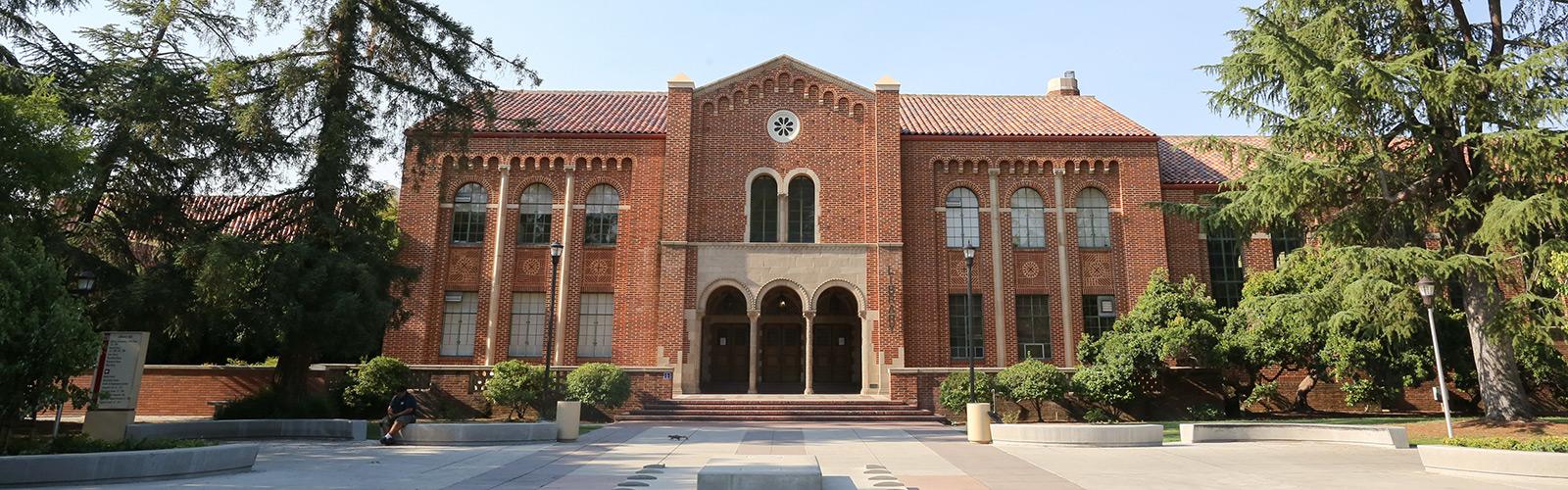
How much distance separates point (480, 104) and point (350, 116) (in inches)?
109

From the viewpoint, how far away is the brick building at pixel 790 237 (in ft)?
81.0

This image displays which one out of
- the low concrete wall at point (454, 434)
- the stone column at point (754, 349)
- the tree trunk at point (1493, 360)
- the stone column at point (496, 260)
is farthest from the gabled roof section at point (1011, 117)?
the low concrete wall at point (454, 434)

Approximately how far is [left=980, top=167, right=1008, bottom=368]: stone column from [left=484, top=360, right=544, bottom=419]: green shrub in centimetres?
1357

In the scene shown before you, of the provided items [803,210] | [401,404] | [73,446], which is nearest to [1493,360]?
[803,210]

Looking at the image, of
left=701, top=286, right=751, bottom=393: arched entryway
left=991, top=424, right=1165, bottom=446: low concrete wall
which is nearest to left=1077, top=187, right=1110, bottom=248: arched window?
left=701, top=286, right=751, bottom=393: arched entryway

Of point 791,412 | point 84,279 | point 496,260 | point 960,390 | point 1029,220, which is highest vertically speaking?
point 1029,220

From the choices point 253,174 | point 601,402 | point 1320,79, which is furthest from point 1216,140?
point 253,174

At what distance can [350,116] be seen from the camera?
57.4ft

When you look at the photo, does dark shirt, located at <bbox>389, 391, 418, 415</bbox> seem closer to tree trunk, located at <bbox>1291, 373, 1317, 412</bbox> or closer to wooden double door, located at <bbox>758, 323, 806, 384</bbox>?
wooden double door, located at <bbox>758, 323, 806, 384</bbox>

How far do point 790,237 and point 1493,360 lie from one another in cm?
1711

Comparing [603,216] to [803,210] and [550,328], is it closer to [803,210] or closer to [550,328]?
[803,210]

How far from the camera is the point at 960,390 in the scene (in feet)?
70.5

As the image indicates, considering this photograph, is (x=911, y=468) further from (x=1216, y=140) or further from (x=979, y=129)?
(x=979, y=129)

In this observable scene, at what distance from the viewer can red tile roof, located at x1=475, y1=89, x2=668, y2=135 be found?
1048 inches
